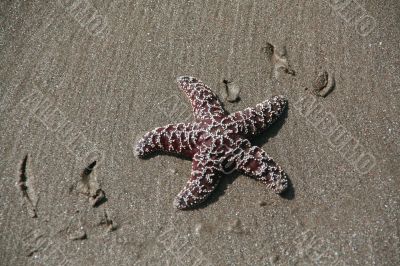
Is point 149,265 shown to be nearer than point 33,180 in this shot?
Yes

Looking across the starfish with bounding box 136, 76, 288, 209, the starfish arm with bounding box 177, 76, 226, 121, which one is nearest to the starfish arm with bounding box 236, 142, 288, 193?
the starfish with bounding box 136, 76, 288, 209

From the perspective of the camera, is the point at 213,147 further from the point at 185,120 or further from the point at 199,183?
the point at 185,120

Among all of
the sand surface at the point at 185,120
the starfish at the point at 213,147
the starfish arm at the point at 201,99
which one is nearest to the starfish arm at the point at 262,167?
the starfish at the point at 213,147

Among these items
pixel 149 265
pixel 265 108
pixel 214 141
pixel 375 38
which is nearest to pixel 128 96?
pixel 214 141

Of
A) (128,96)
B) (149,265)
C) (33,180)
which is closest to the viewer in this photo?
(149,265)

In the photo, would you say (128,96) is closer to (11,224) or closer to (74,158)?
(74,158)

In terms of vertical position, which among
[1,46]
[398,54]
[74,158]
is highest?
[398,54]

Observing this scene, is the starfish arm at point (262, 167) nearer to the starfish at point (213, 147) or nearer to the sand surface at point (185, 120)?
the starfish at point (213, 147)

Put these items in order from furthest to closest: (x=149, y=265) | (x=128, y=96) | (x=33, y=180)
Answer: (x=128, y=96) < (x=33, y=180) < (x=149, y=265)
